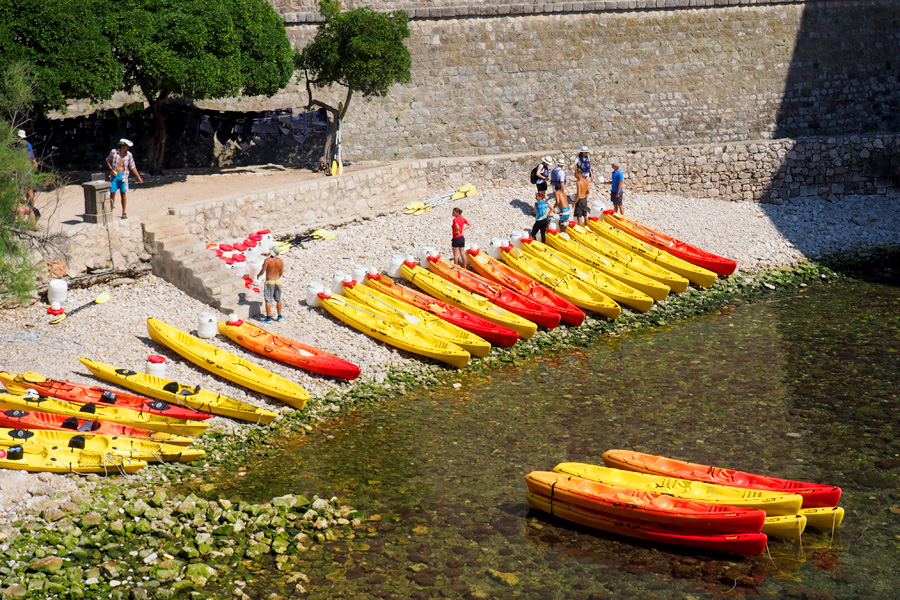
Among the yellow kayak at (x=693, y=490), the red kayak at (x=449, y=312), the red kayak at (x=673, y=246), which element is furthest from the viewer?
the red kayak at (x=673, y=246)

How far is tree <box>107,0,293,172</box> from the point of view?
19.5 meters

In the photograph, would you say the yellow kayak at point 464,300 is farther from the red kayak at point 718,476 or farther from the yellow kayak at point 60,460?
the yellow kayak at point 60,460

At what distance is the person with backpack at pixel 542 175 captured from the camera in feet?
72.2

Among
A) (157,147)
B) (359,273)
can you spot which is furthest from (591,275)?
(157,147)

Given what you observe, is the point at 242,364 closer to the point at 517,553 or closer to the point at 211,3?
the point at 517,553

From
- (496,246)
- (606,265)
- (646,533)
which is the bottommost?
(646,533)

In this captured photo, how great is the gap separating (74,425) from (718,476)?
27.4 feet

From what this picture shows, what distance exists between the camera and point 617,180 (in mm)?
22422

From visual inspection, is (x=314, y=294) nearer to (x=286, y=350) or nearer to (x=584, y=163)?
(x=286, y=350)

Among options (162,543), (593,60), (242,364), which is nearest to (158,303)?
(242,364)

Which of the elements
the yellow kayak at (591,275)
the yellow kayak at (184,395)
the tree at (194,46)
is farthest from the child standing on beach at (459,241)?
the yellow kayak at (184,395)

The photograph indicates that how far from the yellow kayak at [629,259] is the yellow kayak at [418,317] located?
495 cm

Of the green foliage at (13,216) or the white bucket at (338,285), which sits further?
the white bucket at (338,285)

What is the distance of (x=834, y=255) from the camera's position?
22688 millimetres
